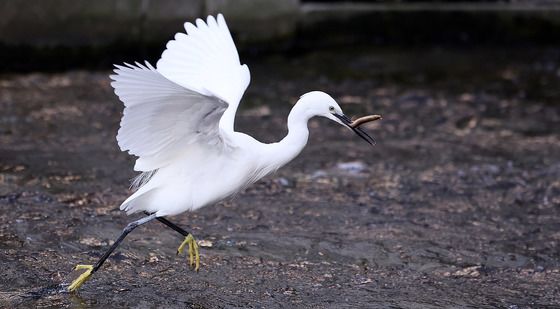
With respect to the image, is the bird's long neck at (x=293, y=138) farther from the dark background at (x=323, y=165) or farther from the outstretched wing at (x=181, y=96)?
the dark background at (x=323, y=165)

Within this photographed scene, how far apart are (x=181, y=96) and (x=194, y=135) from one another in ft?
1.28

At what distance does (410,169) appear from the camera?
689cm

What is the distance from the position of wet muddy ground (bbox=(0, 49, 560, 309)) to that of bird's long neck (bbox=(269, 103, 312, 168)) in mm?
671

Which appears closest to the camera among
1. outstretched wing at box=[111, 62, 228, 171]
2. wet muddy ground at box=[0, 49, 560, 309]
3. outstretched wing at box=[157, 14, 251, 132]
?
outstretched wing at box=[111, 62, 228, 171]

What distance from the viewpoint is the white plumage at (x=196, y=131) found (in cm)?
419

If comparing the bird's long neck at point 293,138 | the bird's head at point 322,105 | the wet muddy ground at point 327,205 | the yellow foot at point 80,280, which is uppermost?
the bird's head at point 322,105

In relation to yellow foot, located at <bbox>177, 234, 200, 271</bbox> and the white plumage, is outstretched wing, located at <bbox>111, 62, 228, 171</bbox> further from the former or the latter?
yellow foot, located at <bbox>177, 234, 200, 271</bbox>

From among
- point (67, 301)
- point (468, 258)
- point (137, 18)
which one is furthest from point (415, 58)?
point (67, 301)

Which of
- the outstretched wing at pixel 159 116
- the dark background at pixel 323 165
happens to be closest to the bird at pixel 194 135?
the outstretched wing at pixel 159 116

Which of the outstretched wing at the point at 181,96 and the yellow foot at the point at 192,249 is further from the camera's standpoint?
the yellow foot at the point at 192,249

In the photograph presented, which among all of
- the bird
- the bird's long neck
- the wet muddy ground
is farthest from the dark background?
the bird's long neck

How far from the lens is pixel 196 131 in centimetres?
446

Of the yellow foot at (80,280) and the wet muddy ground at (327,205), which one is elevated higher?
the yellow foot at (80,280)

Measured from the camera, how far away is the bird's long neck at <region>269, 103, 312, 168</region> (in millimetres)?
4473
